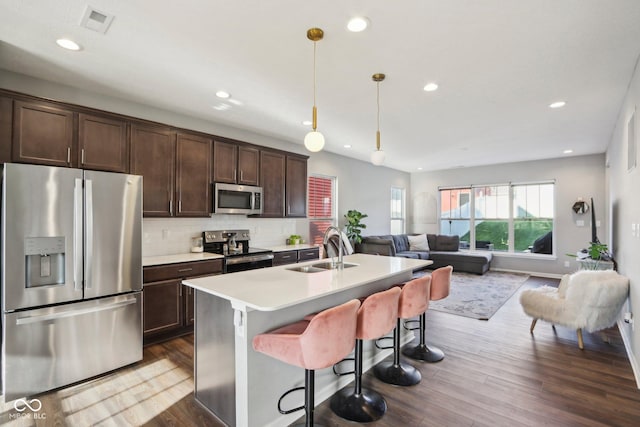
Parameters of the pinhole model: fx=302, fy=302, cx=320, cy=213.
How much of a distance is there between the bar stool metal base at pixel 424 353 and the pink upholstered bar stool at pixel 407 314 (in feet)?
0.86

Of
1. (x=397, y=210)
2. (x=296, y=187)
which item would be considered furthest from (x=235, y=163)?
(x=397, y=210)

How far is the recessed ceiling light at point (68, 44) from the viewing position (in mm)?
2342

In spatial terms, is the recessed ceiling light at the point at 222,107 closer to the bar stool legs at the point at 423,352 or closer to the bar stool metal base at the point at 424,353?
the bar stool legs at the point at 423,352

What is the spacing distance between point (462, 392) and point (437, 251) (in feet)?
19.0

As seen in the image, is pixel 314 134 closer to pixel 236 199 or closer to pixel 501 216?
pixel 236 199

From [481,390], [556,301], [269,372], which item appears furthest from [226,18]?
[556,301]

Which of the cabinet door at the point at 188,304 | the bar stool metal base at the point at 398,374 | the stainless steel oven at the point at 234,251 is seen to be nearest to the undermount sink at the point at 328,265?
the bar stool metal base at the point at 398,374

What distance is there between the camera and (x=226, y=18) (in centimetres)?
205

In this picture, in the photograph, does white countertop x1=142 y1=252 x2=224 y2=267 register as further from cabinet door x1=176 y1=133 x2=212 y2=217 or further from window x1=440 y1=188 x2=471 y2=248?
window x1=440 y1=188 x2=471 y2=248

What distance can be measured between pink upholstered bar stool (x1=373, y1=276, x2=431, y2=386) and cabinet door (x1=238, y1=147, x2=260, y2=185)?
2.86 meters

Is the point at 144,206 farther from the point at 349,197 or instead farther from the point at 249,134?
the point at 349,197

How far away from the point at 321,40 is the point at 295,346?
7.06 feet

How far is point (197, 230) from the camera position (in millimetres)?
4203

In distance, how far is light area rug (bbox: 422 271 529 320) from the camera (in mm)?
4441
